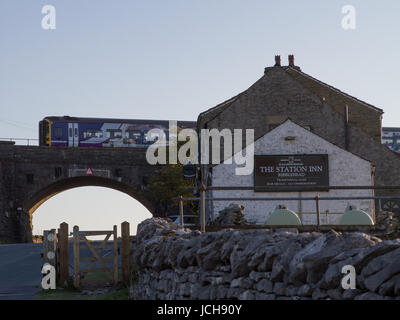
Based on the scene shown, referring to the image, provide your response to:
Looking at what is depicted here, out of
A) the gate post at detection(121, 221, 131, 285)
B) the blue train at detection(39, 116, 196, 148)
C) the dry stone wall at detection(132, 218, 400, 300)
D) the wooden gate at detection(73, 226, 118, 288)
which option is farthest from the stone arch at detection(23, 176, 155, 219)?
the dry stone wall at detection(132, 218, 400, 300)

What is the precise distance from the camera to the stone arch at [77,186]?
60906 millimetres

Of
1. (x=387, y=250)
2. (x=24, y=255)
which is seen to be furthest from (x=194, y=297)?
(x=24, y=255)

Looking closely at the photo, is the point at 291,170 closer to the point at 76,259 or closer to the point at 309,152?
the point at 309,152

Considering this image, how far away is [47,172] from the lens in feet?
197

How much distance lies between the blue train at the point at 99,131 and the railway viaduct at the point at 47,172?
134cm

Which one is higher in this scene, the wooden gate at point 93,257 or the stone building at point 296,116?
the stone building at point 296,116

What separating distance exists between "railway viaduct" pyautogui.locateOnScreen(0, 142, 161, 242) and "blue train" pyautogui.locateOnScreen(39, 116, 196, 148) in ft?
4.40

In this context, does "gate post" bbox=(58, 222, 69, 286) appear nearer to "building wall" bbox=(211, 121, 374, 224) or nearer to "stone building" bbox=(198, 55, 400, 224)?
"building wall" bbox=(211, 121, 374, 224)

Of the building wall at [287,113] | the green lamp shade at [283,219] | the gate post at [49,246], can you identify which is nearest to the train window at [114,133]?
the building wall at [287,113]

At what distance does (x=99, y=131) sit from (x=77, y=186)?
6725 millimetres

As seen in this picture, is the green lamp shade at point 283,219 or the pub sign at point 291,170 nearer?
the green lamp shade at point 283,219

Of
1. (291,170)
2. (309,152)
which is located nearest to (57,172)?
(291,170)

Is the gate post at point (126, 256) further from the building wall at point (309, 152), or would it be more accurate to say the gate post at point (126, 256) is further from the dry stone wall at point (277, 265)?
the building wall at point (309, 152)
